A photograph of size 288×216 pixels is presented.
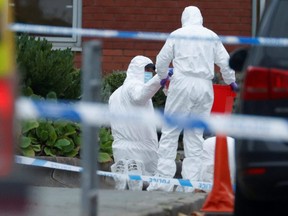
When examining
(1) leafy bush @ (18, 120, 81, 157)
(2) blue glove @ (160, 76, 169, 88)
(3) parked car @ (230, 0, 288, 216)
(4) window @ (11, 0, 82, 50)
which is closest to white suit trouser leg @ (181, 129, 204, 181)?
(2) blue glove @ (160, 76, 169, 88)

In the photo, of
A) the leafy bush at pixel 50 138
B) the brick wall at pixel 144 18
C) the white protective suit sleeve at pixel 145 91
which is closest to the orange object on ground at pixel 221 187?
the white protective suit sleeve at pixel 145 91

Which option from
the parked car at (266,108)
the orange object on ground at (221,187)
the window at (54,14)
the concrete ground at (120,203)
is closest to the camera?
the parked car at (266,108)

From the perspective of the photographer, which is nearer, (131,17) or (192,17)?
(192,17)

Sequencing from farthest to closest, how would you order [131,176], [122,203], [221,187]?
[131,176] → [122,203] → [221,187]

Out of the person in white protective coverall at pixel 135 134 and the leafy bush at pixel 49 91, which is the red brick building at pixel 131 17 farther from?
the person in white protective coverall at pixel 135 134

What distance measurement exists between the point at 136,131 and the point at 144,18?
4.36 meters

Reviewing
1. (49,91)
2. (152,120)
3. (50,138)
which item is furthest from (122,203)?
(49,91)

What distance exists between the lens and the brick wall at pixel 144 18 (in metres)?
15.4

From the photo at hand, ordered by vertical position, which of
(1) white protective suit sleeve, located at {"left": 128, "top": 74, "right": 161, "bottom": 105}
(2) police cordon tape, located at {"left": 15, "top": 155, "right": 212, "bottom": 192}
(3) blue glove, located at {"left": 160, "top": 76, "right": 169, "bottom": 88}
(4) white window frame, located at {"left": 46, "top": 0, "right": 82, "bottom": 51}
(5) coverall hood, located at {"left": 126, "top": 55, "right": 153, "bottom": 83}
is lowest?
(2) police cordon tape, located at {"left": 15, "top": 155, "right": 212, "bottom": 192}

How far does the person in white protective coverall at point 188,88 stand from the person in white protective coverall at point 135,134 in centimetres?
15

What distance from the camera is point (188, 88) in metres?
11.3

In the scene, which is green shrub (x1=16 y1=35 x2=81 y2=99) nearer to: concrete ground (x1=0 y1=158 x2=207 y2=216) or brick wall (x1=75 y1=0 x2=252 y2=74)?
concrete ground (x1=0 y1=158 x2=207 y2=216)

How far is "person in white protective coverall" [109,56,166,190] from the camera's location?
36.8ft

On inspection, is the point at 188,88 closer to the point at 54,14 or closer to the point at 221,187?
the point at 221,187
